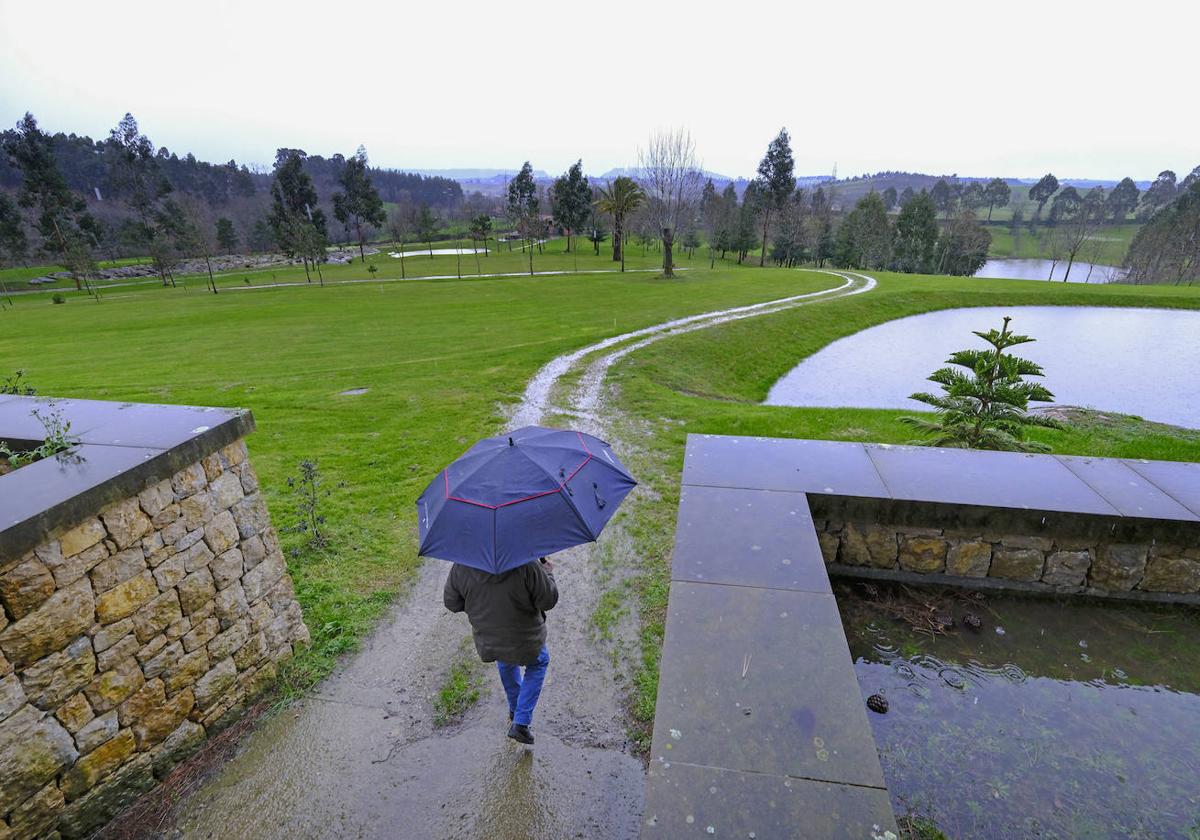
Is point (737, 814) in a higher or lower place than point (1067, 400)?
higher

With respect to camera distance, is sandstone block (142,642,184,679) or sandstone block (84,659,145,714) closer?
sandstone block (84,659,145,714)

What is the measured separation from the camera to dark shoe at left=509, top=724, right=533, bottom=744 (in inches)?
170

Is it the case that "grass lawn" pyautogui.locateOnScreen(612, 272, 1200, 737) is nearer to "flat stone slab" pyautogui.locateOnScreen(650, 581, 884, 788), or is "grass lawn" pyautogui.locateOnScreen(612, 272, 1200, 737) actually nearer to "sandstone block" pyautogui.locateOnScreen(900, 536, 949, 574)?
"flat stone slab" pyautogui.locateOnScreen(650, 581, 884, 788)

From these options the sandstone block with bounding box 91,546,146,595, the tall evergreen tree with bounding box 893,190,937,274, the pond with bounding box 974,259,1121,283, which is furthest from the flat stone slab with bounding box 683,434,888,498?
the pond with bounding box 974,259,1121,283

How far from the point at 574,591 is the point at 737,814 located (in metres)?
4.27

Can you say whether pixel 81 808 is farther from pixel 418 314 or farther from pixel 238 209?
pixel 238 209

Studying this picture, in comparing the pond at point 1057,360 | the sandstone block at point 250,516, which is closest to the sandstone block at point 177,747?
the sandstone block at point 250,516

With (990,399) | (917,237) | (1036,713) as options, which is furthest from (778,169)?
(1036,713)

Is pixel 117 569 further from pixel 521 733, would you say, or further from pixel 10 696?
Answer: pixel 521 733

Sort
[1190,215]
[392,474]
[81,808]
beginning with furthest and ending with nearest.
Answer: [1190,215] → [392,474] → [81,808]

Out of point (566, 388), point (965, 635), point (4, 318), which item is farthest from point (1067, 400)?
point (4, 318)

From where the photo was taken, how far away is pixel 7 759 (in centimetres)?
321

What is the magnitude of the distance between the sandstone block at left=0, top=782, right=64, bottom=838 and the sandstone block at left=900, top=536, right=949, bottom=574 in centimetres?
613

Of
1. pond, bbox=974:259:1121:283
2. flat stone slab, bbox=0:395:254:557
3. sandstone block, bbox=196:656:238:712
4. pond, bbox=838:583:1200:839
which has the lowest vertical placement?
pond, bbox=974:259:1121:283
